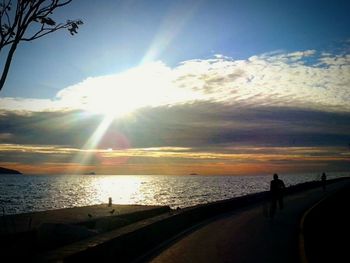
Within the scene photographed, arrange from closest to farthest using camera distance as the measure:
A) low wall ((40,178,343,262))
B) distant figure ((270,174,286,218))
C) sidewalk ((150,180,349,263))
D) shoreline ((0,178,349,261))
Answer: low wall ((40,178,343,262)), shoreline ((0,178,349,261)), sidewalk ((150,180,349,263)), distant figure ((270,174,286,218))

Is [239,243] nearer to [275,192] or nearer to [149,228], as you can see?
[149,228]

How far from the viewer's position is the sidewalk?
1279 cm


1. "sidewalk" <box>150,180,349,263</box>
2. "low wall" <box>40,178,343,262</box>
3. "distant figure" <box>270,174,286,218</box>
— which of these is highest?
"distant figure" <box>270,174,286,218</box>

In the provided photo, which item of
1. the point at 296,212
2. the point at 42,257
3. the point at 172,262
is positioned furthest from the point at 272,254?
the point at 296,212

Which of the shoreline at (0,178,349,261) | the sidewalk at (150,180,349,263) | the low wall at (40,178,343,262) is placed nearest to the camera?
the low wall at (40,178,343,262)

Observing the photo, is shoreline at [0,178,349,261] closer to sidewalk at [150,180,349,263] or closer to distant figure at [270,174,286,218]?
sidewalk at [150,180,349,263]

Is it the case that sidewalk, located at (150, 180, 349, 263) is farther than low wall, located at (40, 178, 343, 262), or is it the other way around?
sidewalk, located at (150, 180, 349, 263)

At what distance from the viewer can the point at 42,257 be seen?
30.1 ft

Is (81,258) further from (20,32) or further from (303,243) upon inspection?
(303,243)

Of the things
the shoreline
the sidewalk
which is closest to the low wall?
the shoreline

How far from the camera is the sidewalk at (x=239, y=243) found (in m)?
12.8

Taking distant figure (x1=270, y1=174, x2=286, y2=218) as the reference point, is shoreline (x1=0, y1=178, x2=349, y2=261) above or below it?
below

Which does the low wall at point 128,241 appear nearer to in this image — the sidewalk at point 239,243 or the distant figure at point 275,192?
the sidewalk at point 239,243

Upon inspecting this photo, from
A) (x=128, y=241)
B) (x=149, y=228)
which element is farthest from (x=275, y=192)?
(x=128, y=241)
